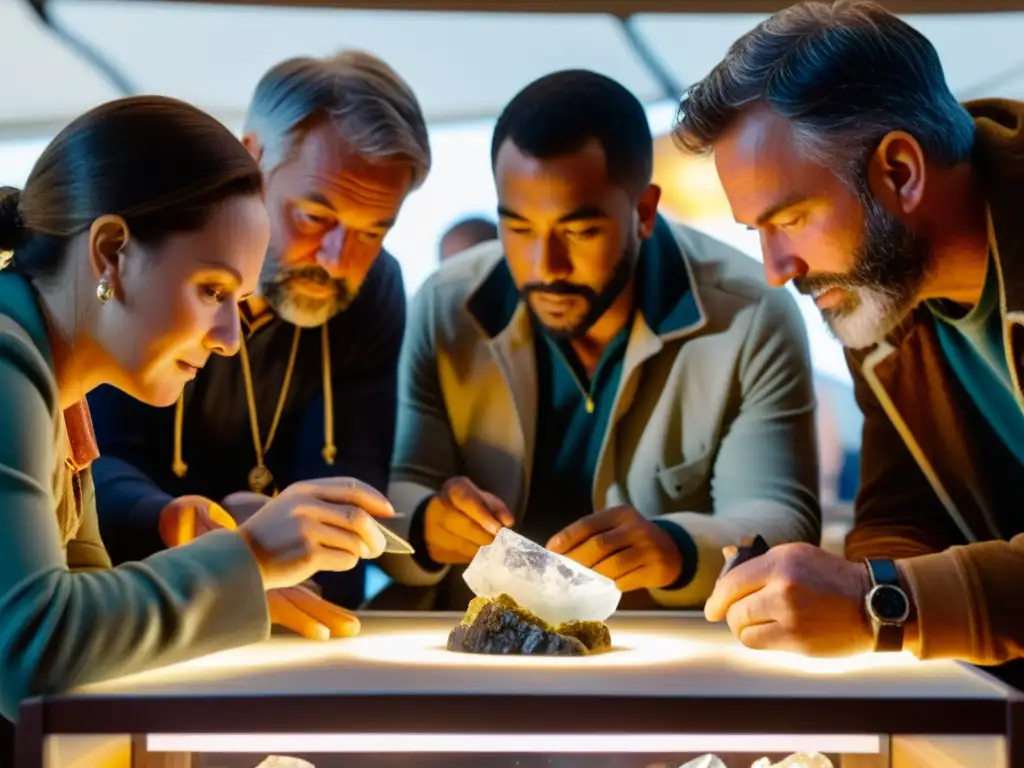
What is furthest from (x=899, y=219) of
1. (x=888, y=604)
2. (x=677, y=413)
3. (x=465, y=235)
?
(x=465, y=235)

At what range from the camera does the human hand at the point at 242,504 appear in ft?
7.05

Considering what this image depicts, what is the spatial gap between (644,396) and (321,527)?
80 cm

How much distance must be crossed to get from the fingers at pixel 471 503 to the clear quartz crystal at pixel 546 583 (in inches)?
16.5

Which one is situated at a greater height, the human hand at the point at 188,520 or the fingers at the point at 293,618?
the human hand at the point at 188,520

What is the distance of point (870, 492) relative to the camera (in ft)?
7.16

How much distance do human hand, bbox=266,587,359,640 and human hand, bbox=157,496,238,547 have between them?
261 millimetres

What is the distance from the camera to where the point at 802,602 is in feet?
5.19

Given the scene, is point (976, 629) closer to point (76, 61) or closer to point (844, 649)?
point (844, 649)

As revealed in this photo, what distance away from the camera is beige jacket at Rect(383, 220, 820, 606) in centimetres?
219

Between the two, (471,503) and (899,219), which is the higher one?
(899,219)

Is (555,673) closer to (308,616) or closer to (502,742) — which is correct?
(502,742)

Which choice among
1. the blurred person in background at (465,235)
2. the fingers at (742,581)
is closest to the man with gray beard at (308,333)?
the blurred person in background at (465,235)

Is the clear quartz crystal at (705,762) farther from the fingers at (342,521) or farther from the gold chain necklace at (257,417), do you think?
the gold chain necklace at (257,417)

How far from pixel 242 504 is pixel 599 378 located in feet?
2.33
